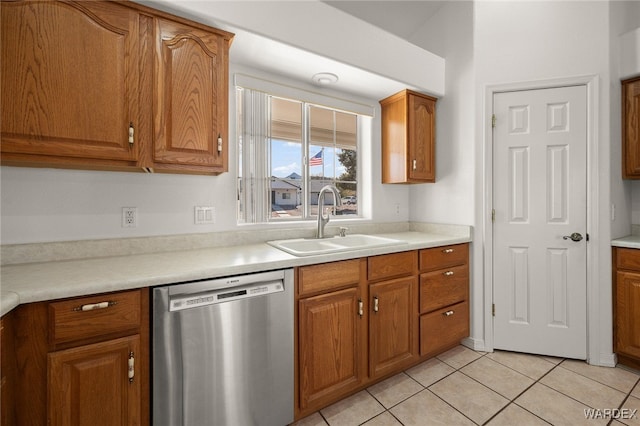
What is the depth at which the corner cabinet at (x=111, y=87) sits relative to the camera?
1191mm

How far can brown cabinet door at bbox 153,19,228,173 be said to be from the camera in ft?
4.81

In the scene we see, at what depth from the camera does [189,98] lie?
1536 mm

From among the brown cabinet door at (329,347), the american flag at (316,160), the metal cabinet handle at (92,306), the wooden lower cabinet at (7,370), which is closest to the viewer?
the wooden lower cabinet at (7,370)

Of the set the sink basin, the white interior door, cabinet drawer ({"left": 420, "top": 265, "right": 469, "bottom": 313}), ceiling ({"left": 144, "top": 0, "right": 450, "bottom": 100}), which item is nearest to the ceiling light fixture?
ceiling ({"left": 144, "top": 0, "right": 450, "bottom": 100})

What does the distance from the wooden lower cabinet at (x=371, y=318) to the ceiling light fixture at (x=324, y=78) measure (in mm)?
1412

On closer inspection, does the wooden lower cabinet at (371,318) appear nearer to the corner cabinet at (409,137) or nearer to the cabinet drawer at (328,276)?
the cabinet drawer at (328,276)

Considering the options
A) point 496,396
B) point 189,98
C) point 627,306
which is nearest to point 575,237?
point 627,306

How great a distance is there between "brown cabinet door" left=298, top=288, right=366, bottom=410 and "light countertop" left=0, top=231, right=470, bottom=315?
264mm

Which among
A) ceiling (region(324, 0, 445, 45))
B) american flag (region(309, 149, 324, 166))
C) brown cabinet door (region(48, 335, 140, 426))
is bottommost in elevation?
brown cabinet door (region(48, 335, 140, 426))

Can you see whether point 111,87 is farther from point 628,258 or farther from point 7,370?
point 628,258

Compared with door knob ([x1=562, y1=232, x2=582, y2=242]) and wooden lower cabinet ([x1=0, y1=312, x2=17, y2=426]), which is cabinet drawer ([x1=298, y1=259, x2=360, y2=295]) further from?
door knob ([x1=562, y1=232, x2=582, y2=242])

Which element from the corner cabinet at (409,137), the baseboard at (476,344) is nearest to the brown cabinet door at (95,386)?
the corner cabinet at (409,137)

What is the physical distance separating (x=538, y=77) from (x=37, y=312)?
332 centimetres

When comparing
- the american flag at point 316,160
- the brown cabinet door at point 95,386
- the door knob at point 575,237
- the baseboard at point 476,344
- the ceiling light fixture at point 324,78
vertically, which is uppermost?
the ceiling light fixture at point 324,78
